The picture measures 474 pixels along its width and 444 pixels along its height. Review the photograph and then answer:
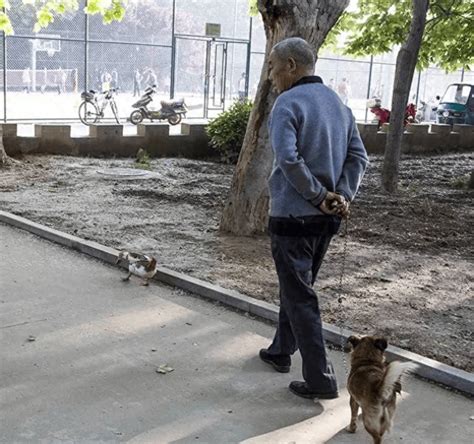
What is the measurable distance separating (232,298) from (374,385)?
2.48 metres

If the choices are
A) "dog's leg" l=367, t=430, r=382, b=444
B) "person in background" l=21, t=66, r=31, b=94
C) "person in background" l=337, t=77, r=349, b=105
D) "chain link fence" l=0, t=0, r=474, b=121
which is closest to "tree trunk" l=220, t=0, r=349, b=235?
"dog's leg" l=367, t=430, r=382, b=444

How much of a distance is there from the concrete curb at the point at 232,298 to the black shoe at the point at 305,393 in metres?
0.82

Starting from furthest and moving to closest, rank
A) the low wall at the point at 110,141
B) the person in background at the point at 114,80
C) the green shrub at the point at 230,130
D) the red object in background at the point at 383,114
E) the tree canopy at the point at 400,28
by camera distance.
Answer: the red object in background at the point at 383,114
the person in background at the point at 114,80
the tree canopy at the point at 400,28
the green shrub at the point at 230,130
the low wall at the point at 110,141

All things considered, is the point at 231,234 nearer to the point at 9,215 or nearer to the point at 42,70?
the point at 9,215

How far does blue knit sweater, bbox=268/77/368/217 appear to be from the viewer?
12.6 feet

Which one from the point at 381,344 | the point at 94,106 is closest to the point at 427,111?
the point at 94,106

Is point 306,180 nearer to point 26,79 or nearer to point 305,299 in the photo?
point 305,299

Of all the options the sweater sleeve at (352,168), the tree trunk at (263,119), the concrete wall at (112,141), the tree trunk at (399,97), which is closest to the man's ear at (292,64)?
the sweater sleeve at (352,168)

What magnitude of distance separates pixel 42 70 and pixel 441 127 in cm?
1152

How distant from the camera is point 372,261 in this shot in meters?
7.70

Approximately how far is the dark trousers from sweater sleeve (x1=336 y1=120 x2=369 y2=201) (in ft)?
0.90

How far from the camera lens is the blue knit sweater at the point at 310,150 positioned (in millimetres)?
3855

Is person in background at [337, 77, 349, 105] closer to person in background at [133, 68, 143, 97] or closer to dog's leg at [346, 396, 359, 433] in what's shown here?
person in background at [133, 68, 143, 97]

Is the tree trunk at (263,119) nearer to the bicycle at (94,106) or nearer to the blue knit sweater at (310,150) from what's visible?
the blue knit sweater at (310,150)
